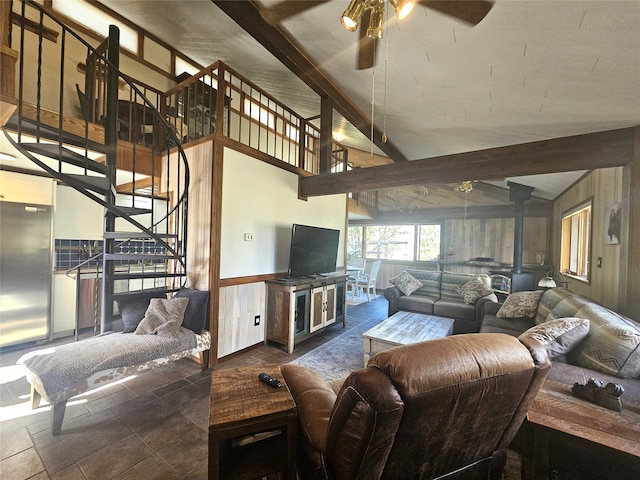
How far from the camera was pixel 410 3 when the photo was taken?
1.33 m

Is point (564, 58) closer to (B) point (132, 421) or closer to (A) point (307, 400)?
(A) point (307, 400)

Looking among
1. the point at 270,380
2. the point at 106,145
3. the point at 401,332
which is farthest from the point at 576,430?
the point at 106,145

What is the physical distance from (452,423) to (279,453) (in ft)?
2.56

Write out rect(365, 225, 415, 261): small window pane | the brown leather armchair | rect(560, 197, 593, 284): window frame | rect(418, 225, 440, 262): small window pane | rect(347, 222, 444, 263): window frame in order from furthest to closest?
1. rect(365, 225, 415, 261): small window pane
2. rect(418, 225, 440, 262): small window pane
3. rect(347, 222, 444, 263): window frame
4. rect(560, 197, 593, 284): window frame
5. the brown leather armchair

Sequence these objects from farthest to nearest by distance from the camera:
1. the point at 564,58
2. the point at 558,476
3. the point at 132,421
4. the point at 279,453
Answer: the point at 132,421, the point at 564,58, the point at 558,476, the point at 279,453

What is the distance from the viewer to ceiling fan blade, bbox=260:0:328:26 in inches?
81.9

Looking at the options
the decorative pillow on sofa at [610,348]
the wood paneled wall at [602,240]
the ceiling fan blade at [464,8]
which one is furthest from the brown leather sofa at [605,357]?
the ceiling fan blade at [464,8]

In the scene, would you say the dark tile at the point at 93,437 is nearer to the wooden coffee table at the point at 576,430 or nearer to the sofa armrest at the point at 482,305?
the wooden coffee table at the point at 576,430

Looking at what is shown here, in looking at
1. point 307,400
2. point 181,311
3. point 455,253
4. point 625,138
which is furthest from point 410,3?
point 455,253

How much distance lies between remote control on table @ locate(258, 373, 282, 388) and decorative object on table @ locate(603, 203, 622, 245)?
3.50 metres

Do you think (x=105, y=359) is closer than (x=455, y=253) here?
Yes

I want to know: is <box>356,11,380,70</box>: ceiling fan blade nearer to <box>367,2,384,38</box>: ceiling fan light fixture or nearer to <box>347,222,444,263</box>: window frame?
<box>367,2,384,38</box>: ceiling fan light fixture

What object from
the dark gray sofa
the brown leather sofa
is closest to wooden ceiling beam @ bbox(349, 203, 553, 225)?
the dark gray sofa

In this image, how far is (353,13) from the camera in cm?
160
